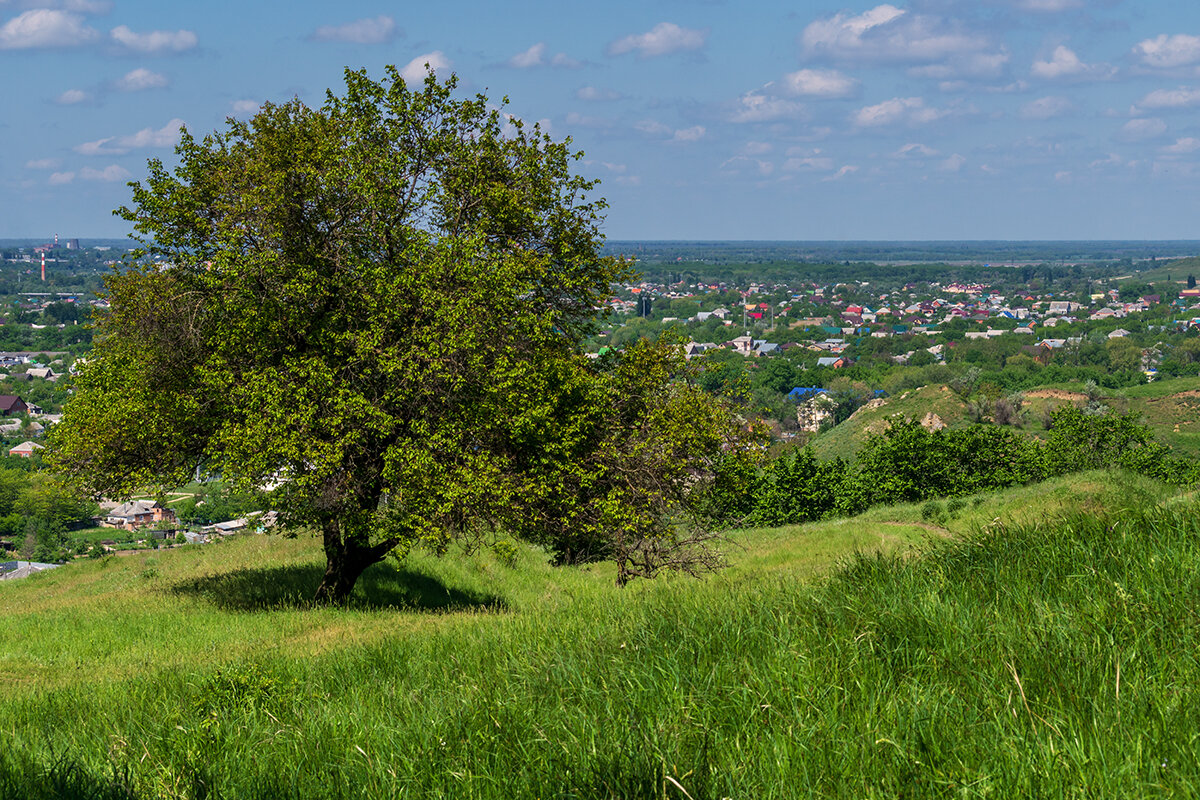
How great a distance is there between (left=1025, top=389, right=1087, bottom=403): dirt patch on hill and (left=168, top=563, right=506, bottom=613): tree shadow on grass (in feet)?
385

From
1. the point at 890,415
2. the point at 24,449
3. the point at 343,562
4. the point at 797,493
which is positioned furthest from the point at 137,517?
the point at 343,562

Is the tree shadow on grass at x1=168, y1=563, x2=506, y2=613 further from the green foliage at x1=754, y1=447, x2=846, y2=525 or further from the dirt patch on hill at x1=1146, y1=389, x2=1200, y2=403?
the dirt patch on hill at x1=1146, y1=389, x2=1200, y2=403

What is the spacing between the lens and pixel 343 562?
15.2 m

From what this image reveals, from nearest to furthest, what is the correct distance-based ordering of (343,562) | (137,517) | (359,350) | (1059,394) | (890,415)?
(359,350), (343,562), (137,517), (890,415), (1059,394)

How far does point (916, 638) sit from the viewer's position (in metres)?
4.46

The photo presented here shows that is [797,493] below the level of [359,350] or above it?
below

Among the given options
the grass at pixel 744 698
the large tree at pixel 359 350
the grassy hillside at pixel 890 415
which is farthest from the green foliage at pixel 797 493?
the grassy hillside at pixel 890 415

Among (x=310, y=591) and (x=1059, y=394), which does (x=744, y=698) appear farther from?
(x=1059, y=394)

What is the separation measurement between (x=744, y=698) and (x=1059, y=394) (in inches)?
5333

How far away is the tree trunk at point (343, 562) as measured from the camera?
15.1m

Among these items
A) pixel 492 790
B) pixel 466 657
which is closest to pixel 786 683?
pixel 492 790

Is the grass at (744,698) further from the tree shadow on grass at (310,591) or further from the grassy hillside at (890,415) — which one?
the grassy hillside at (890,415)

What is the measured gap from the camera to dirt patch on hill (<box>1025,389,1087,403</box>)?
119 metres

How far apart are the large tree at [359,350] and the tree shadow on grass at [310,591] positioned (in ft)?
2.75
